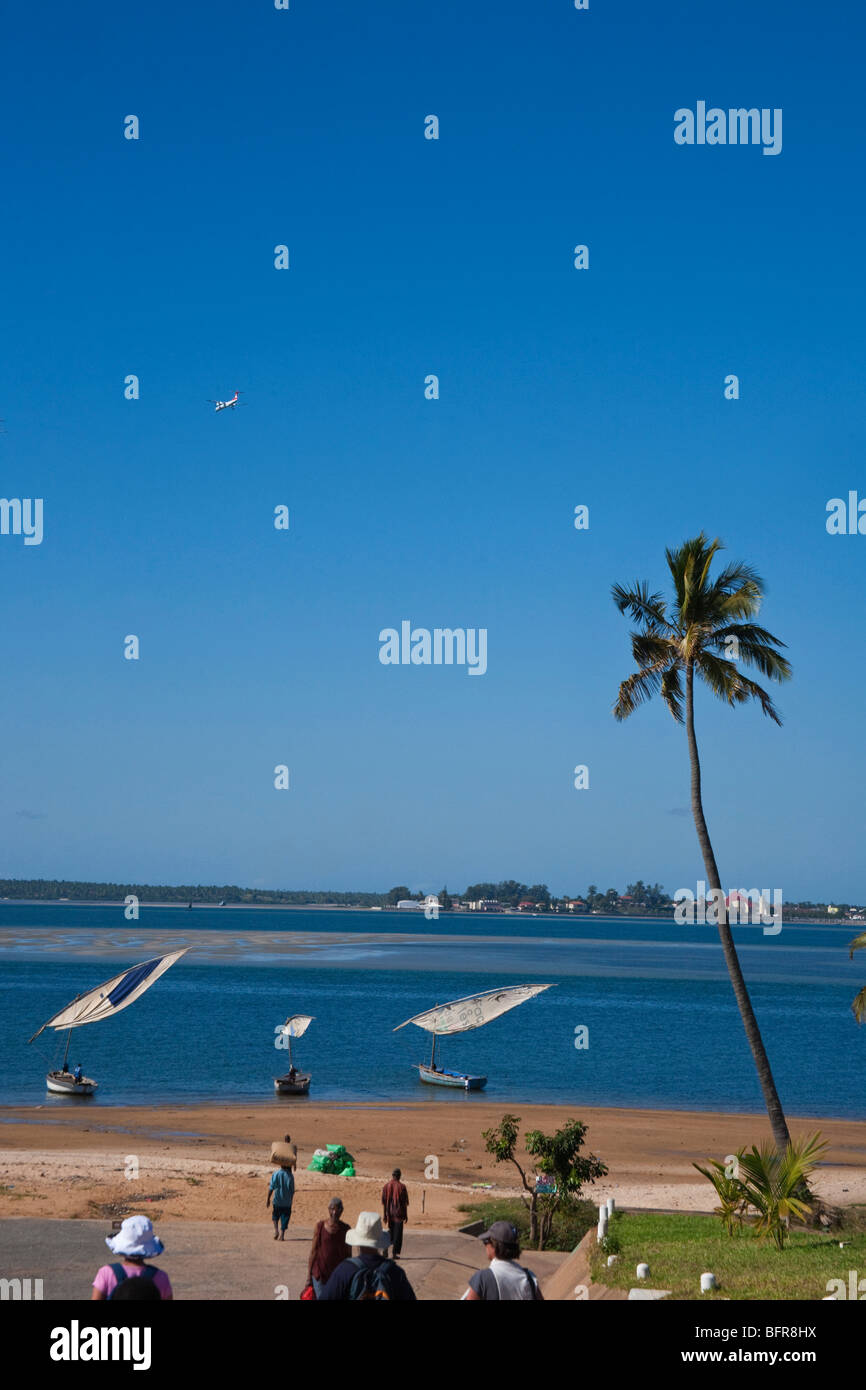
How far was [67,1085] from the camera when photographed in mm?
48406

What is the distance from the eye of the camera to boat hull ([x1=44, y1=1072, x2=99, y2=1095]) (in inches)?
1900

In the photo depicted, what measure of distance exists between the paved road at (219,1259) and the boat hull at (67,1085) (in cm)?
3170

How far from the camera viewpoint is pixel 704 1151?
39.9 meters

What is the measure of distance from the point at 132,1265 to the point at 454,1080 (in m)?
48.7

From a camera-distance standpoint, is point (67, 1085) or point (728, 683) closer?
point (728, 683)

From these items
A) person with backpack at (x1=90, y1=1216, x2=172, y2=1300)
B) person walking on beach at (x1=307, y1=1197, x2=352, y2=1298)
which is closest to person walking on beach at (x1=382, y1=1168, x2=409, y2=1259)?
person walking on beach at (x1=307, y1=1197, x2=352, y2=1298)

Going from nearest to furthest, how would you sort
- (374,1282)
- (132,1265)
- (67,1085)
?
1. (132,1265)
2. (374,1282)
3. (67,1085)

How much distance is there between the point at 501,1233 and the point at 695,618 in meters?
16.9

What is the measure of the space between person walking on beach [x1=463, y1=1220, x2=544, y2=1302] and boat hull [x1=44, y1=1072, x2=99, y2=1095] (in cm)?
4376

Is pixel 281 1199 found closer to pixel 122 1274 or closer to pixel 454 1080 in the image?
pixel 122 1274

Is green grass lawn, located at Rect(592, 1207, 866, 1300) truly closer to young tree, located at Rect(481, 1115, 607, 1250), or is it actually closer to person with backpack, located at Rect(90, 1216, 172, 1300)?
young tree, located at Rect(481, 1115, 607, 1250)

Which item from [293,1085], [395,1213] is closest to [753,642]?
[395,1213]

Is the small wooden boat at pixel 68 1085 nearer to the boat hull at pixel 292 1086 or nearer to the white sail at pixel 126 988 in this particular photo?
the boat hull at pixel 292 1086
